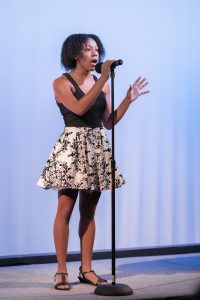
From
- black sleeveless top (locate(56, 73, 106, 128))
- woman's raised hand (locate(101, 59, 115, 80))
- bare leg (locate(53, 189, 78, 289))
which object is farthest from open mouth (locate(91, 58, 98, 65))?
bare leg (locate(53, 189, 78, 289))

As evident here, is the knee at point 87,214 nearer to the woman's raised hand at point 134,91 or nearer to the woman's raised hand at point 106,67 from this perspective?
the woman's raised hand at point 134,91

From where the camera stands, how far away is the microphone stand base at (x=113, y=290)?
115 inches

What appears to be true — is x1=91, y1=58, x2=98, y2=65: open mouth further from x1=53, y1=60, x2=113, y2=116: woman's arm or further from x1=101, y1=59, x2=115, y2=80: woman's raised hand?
x1=101, y1=59, x2=115, y2=80: woman's raised hand

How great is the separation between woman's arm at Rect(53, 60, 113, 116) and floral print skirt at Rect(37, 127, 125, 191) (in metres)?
0.15

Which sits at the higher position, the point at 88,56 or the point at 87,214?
the point at 88,56

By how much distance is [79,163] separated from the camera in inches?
124

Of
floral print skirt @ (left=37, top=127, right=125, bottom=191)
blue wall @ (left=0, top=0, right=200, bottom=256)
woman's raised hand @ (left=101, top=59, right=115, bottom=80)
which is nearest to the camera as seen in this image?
woman's raised hand @ (left=101, top=59, right=115, bottom=80)

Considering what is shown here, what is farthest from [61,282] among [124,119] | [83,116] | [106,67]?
[124,119]

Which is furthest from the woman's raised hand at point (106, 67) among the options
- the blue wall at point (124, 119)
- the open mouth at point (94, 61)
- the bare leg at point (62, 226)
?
the blue wall at point (124, 119)

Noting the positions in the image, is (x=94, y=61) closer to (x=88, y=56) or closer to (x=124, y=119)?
(x=88, y=56)

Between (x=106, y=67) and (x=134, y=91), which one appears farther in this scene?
(x=134, y=91)

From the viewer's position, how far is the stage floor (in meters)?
2.98

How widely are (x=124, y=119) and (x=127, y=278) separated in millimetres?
1367

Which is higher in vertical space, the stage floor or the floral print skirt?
the floral print skirt
